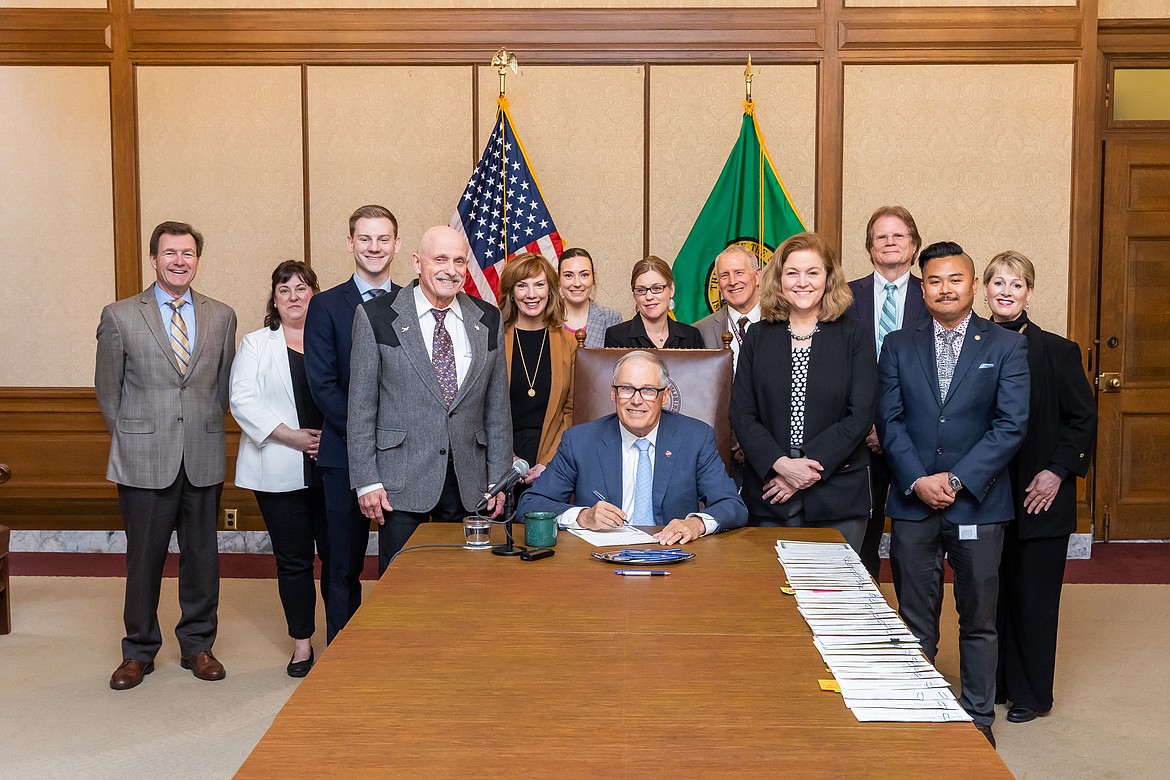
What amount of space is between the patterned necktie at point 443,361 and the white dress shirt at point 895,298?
160 cm

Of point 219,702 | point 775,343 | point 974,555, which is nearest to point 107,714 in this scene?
point 219,702

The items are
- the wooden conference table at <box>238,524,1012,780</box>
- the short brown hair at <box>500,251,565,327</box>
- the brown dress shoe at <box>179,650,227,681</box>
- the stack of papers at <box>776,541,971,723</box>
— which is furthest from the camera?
the brown dress shoe at <box>179,650,227,681</box>

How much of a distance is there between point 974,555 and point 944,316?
777 mm

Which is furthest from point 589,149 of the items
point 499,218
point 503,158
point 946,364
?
point 946,364

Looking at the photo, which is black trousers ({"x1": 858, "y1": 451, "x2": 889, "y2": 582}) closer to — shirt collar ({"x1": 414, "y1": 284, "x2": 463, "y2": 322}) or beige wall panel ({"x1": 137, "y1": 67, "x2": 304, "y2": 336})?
shirt collar ({"x1": 414, "y1": 284, "x2": 463, "y2": 322})

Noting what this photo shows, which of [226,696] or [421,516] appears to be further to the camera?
[226,696]

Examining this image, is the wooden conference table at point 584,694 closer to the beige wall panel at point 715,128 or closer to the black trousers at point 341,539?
the black trousers at point 341,539

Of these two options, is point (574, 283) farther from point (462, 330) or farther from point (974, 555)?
point (974, 555)

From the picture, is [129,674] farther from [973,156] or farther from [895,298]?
[973,156]

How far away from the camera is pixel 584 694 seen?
1.84m

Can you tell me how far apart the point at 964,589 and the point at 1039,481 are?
492 mm

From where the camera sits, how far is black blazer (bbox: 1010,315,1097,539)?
3682mm

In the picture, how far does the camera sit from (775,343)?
140 inches

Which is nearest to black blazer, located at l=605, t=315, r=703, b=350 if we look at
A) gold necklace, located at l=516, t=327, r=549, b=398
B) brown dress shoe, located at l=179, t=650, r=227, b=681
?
gold necklace, located at l=516, t=327, r=549, b=398
